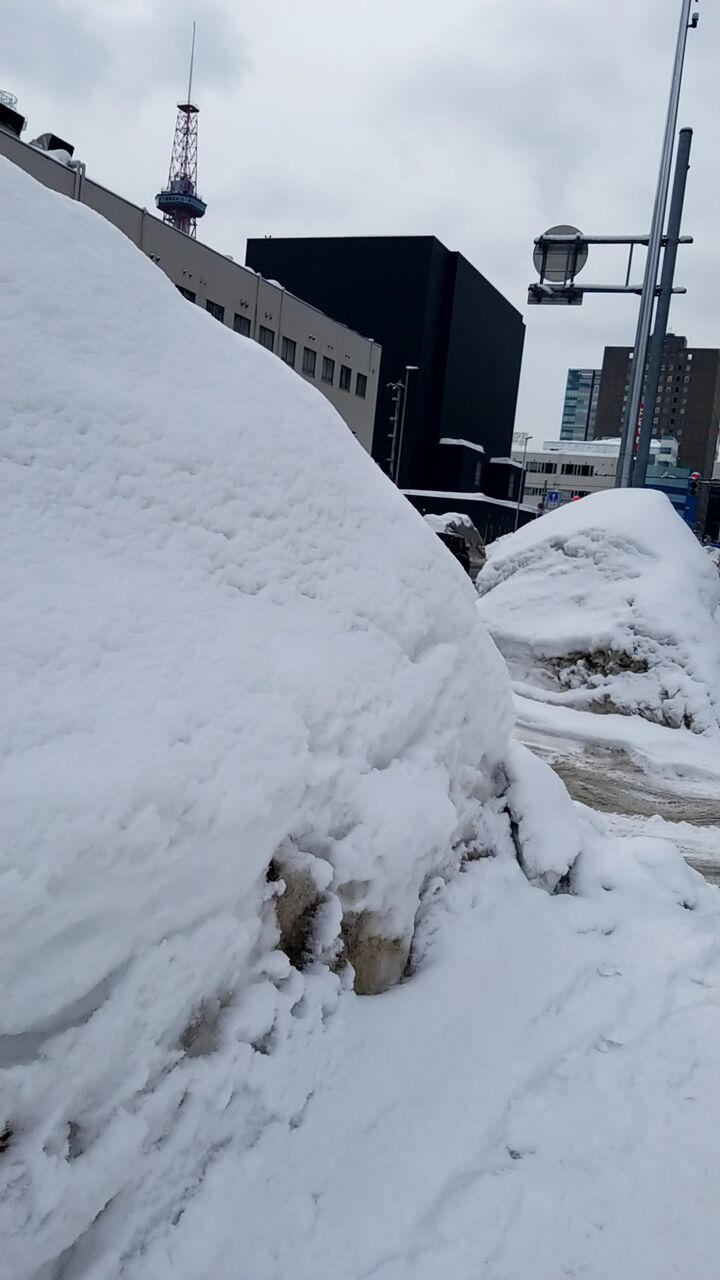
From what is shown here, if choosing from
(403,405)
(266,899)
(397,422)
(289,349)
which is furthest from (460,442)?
(266,899)

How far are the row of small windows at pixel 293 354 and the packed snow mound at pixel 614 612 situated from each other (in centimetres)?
2407

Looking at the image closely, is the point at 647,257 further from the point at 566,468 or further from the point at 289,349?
the point at 566,468

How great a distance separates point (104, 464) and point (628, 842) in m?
2.95

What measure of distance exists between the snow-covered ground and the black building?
151 feet

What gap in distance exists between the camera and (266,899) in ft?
7.73

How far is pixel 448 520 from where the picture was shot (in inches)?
1168

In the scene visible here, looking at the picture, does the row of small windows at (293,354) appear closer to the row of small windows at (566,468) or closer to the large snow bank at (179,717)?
the large snow bank at (179,717)

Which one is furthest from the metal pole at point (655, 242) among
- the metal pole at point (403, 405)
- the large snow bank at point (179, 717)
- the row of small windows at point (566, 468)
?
the row of small windows at point (566, 468)

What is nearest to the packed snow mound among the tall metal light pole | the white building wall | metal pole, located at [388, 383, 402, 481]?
metal pole, located at [388, 383, 402, 481]

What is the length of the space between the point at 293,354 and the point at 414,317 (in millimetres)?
12972

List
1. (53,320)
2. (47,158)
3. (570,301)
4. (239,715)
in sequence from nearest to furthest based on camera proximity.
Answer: (239,715) → (53,320) → (570,301) → (47,158)

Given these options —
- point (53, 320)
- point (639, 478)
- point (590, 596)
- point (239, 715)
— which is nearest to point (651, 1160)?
point (239, 715)

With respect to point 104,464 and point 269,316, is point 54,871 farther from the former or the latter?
point 269,316

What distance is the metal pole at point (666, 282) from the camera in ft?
42.4
